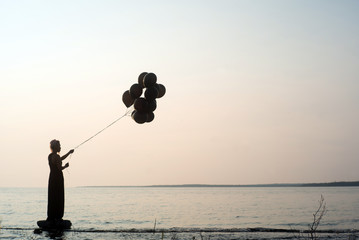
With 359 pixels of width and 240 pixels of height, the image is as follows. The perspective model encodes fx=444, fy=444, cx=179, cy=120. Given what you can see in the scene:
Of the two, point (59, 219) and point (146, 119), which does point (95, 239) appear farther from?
point (146, 119)

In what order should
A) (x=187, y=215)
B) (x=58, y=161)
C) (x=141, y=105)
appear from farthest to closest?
(x=187, y=215), (x=58, y=161), (x=141, y=105)

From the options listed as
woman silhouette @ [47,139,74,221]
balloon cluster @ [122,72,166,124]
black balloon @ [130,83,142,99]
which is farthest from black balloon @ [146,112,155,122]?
woman silhouette @ [47,139,74,221]

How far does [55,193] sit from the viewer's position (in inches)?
510

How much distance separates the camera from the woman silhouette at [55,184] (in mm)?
12867

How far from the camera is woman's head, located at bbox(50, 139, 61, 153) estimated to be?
42.3ft

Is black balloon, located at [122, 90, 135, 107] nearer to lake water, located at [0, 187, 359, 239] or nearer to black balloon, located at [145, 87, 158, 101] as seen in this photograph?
black balloon, located at [145, 87, 158, 101]

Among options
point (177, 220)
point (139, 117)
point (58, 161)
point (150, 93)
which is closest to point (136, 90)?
point (150, 93)

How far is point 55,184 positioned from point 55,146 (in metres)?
1.13

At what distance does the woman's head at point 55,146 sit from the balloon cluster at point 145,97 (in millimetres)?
3070

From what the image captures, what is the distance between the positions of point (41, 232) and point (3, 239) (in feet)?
4.19

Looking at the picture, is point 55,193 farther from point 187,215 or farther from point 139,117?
point 187,215

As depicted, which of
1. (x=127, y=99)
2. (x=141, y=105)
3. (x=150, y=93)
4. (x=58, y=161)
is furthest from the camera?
(x=58, y=161)

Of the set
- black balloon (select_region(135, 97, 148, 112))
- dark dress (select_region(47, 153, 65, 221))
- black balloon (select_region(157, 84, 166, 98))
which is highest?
black balloon (select_region(157, 84, 166, 98))

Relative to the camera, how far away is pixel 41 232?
1336 cm
